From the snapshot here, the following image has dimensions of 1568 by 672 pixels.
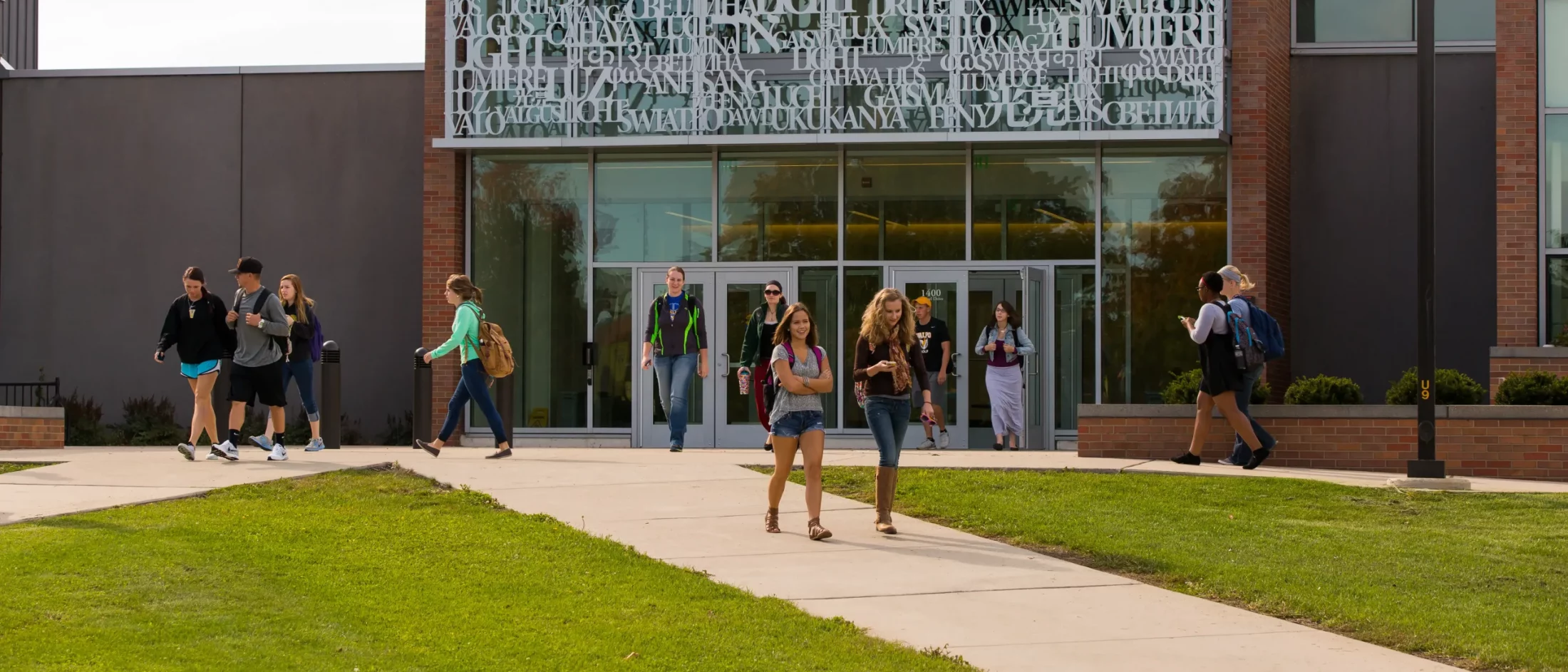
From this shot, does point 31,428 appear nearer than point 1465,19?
Yes

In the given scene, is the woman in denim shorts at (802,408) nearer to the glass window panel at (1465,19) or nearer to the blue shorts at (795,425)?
the blue shorts at (795,425)

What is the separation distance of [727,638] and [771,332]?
24.9ft

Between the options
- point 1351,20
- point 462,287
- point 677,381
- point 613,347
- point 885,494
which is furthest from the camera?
point 1351,20

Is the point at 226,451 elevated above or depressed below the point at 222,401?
below

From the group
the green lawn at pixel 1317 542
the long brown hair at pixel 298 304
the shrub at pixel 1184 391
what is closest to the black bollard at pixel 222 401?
the long brown hair at pixel 298 304

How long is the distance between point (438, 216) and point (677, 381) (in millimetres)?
5413

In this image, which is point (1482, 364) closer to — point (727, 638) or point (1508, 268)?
point (1508, 268)

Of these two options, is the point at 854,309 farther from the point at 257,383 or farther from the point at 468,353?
the point at 257,383

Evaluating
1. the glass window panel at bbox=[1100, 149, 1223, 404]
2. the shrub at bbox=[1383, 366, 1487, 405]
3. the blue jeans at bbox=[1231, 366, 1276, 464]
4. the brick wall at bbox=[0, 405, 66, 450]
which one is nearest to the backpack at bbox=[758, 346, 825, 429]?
the blue jeans at bbox=[1231, 366, 1276, 464]

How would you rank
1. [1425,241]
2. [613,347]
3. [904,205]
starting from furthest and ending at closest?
[613,347]
[904,205]
[1425,241]

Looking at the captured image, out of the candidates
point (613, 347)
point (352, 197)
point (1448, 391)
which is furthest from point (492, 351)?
point (1448, 391)

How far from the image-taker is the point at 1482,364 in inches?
747

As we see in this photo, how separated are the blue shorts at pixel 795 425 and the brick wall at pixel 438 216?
33.3 ft

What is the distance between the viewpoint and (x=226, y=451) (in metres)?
13.4
